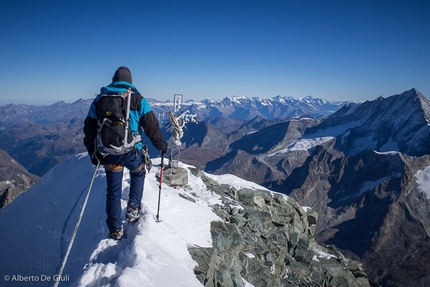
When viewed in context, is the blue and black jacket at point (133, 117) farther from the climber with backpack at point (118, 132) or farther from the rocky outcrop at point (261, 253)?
the rocky outcrop at point (261, 253)

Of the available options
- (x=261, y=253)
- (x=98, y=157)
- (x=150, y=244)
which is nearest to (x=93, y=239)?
(x=150, y=244)

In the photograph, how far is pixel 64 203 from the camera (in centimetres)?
1168

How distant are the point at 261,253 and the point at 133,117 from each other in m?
12.6

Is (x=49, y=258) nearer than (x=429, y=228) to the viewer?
Yes

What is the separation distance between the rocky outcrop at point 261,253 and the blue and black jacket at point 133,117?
5044 mm

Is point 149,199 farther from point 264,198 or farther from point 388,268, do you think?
point 388,268

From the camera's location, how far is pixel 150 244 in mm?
7492

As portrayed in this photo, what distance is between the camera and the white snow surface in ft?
21.6

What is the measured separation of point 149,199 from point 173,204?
53.3 inches

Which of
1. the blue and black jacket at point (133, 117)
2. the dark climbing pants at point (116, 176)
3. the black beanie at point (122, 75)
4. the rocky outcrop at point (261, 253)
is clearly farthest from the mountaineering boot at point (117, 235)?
the black beanie at point (122, 75)

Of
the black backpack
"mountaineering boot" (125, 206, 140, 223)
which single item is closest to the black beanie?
the black backpack

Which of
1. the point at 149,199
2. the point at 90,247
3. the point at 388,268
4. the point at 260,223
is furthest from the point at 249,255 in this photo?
the point at 388,268

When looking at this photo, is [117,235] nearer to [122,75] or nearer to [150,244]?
[150,244]

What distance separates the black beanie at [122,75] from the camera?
7090mm
